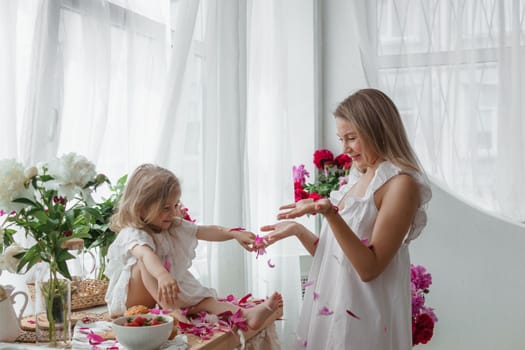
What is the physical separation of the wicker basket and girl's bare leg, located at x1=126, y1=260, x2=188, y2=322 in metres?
0.18

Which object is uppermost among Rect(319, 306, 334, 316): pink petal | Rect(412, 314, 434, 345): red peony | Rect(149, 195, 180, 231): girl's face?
Rect(149, 195, 180, 231): girl's face

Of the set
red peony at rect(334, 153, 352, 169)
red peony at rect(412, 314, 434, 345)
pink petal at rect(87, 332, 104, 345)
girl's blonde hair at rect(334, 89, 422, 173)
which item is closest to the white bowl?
pink petal at rect(87, 332, 104, 345)

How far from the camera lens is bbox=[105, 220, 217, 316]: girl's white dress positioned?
1.64 m

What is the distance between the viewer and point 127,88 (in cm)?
201

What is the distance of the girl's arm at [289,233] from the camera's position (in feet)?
5.94

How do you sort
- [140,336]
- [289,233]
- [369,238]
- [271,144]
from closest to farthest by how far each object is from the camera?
[140,336] < [369,238] < [289,233] < [271,144]

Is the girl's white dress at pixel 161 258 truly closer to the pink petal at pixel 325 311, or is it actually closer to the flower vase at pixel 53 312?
the flower vase at pixel 53 312

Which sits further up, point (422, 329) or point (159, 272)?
point (159, 272)

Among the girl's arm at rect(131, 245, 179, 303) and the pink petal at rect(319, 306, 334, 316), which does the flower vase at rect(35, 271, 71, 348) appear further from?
the pink petal at rect(319, 306, 334, 316)

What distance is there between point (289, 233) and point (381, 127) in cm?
42

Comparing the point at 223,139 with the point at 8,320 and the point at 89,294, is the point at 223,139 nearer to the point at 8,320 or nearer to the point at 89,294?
the point at 89,294

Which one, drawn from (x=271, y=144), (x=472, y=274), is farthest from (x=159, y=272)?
(x=472, y=274)

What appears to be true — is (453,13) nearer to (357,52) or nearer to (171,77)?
(357,52)

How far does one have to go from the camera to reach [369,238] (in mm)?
1746
